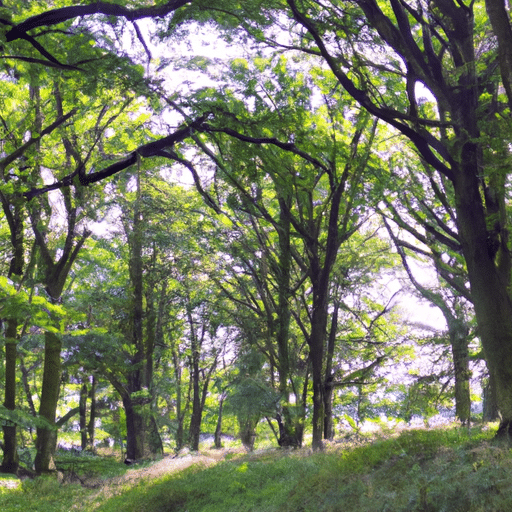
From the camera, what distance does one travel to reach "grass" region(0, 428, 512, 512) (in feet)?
15.6

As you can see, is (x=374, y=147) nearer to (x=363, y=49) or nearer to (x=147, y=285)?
(x=363, y=49)

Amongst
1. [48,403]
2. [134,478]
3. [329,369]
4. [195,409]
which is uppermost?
[329,369]

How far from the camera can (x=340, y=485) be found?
6383 millimetres

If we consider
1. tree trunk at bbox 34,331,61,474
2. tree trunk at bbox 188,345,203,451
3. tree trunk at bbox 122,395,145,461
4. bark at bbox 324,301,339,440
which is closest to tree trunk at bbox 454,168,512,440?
bark at bbox 324,301,339,440

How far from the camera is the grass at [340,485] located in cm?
477

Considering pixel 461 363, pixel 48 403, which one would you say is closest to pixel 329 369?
pixel 461 363

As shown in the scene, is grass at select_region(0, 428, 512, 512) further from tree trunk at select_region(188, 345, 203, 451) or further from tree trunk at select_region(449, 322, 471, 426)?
tree trunk at select_region(188, 345, 203, 451)

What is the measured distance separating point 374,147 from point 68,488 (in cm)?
1011

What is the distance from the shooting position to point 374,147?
11.2 metres

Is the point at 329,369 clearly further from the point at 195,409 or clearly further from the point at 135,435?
the point at 195,409

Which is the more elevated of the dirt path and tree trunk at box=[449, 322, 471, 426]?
tree trunk at box=[449, 322, 471, 426]

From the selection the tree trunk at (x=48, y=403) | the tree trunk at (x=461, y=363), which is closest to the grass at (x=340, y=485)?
the tree trunk at (x=48, y=403)

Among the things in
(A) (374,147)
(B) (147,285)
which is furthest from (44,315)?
(B) (147,285)

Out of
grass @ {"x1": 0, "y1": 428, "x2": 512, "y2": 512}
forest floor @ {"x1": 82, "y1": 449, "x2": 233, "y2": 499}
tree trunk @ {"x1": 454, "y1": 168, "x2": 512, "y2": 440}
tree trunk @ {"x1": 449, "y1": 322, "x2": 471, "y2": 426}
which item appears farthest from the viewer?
tree trunk @ {"x1": 449, "y1": 322, "x2": 471, "y2": 426}
